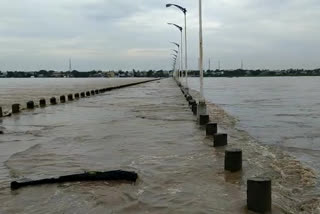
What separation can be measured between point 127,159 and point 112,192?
2.96m

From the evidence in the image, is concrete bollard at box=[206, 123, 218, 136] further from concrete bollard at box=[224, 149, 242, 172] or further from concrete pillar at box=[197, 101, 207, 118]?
concrete bollard at box=[224, 149, 242, 172]

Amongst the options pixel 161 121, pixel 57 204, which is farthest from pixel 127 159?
pixel 161 121

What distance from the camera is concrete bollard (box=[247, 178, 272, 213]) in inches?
268

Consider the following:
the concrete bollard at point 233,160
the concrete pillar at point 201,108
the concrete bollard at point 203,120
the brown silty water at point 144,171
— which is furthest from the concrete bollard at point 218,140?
the concrete pillar at point 201,108

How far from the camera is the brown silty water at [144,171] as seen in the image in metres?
7.38

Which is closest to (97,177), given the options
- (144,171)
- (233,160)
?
(144,171)

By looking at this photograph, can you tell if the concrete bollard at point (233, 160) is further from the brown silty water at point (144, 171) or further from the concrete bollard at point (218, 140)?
the concrete bollard at point (218, 140)

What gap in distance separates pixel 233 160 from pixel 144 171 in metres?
1.96

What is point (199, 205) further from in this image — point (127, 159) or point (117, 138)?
point (117, 138)

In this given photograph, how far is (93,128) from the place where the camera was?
58.3ft

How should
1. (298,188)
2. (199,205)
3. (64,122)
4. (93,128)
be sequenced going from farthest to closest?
(64,122)
(93,128)
(298,188)
(199,205)

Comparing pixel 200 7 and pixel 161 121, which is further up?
pixel 200 7

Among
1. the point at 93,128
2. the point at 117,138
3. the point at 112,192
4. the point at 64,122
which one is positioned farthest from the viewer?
the point at 64,122

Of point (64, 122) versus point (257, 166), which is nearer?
point (257, 166)
